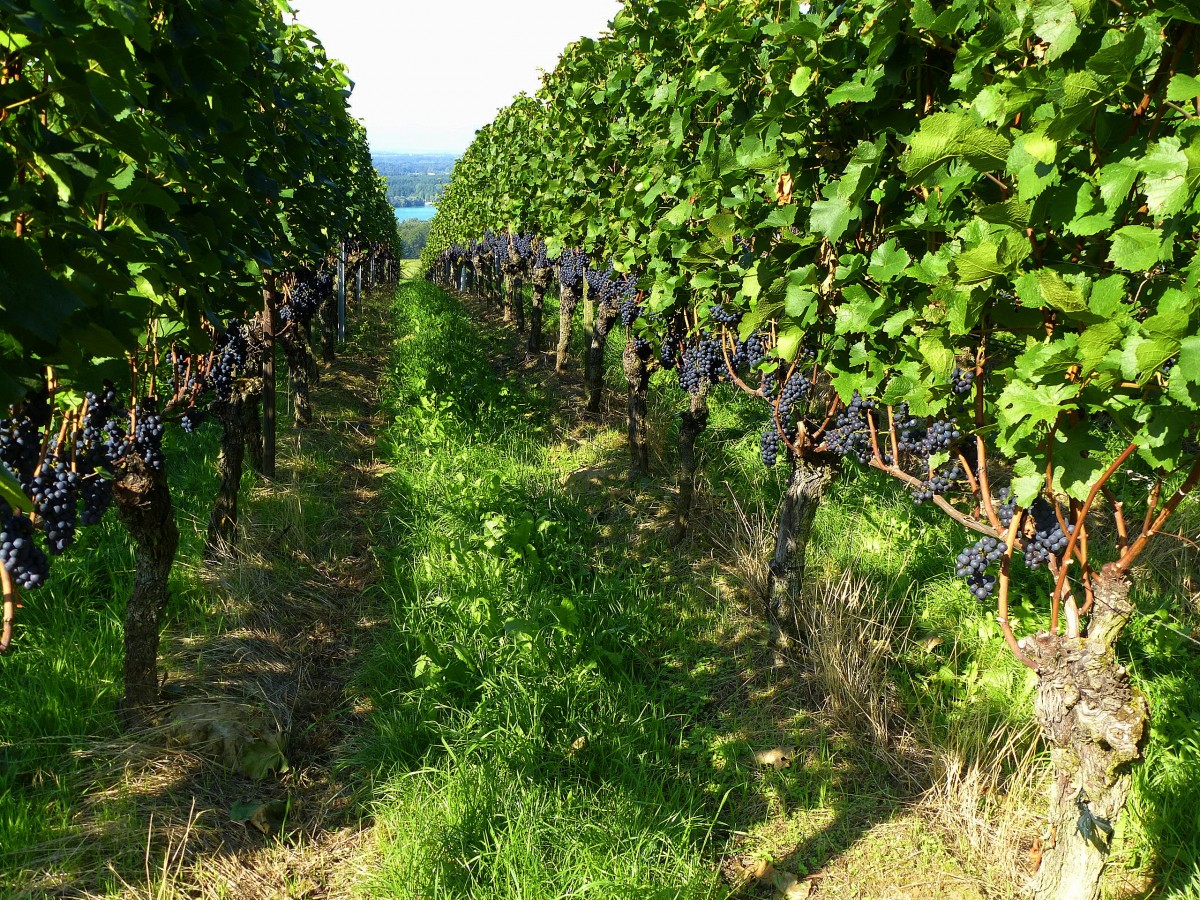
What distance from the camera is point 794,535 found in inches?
156

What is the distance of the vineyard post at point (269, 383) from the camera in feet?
21.2

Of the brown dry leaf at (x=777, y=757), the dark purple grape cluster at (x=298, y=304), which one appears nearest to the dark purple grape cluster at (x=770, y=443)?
the brown dry leaf at (x=777, y=757)

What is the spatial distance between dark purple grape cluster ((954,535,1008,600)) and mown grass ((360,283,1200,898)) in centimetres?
103

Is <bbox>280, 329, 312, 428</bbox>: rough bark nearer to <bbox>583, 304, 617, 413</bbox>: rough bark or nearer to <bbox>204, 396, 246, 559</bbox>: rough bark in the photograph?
<bbox>204, 396, 246, 559</bbox>: rough bark

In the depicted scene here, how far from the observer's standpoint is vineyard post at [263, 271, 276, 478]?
646cm

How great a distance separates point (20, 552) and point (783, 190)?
333 centimetres

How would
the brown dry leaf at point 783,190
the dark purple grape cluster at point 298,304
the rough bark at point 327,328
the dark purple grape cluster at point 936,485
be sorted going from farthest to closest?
1. the rough bark at point 327,328
2. the dark purple grape cluster at point 298,304
3. the brown dry leaf at point 783,190
4. the dark purple grape cluster at point 936,485

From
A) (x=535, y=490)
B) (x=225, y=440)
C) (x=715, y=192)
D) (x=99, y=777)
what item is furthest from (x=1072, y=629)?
(x=225, y=440)

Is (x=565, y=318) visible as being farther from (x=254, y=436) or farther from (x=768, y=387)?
(x=768, y=387)

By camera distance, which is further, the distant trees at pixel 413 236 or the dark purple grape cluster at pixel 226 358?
the distant trees at pixel 413 236

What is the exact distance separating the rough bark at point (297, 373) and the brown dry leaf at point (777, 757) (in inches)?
257

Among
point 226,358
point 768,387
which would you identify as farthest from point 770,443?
point 226,358

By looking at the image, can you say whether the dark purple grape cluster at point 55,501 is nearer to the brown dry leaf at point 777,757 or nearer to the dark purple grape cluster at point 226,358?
the dark purple grape cluster at point 226,358

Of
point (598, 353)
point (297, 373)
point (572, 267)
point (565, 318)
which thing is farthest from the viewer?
point (565, 318)
